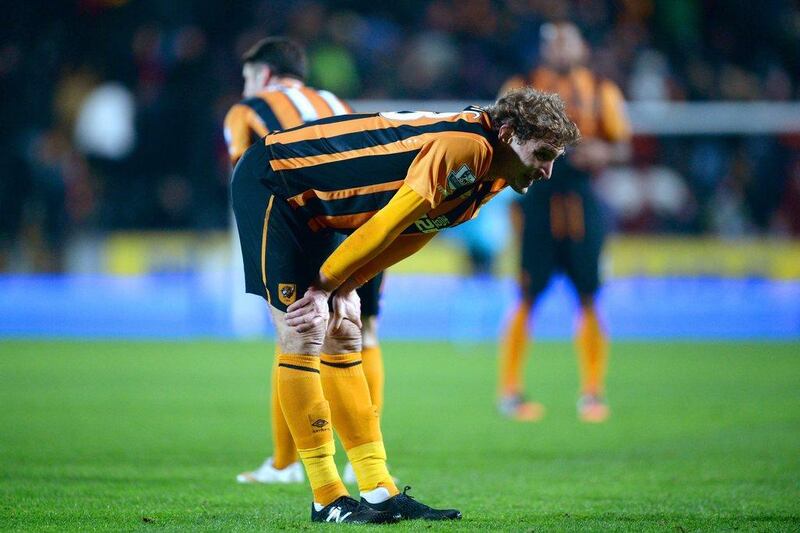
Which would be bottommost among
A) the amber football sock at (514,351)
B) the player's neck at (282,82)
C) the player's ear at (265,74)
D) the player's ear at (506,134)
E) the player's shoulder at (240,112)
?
the amber football sock at (514,351)

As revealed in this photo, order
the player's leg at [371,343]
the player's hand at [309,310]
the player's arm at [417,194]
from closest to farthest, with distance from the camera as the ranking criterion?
the player's arm at [417,194], the player's hand at [309,310], the player's leg at [371,343]

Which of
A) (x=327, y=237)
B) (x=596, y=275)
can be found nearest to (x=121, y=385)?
(x=596, y=275)

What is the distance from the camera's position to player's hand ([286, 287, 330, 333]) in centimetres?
405

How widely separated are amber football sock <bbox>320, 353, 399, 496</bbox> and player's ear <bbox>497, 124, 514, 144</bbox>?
1042mm

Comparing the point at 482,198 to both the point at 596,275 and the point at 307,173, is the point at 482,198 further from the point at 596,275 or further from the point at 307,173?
the point at 596,275

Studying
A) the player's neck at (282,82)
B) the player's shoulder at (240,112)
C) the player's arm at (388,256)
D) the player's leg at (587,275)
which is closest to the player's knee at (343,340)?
the player's arm at (388,256)

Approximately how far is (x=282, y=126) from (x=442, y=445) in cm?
215

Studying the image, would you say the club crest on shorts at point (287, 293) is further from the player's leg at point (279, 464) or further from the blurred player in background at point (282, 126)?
the player's leg at point (279, 464)

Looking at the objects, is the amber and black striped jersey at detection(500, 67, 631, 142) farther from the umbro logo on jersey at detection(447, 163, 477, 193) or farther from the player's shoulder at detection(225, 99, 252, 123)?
the umbro logo on jersey at detection(447, 163, 477, 193)

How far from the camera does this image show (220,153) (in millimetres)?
14562

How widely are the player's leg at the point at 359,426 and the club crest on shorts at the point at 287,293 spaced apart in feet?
0.96

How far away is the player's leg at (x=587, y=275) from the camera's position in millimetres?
7809

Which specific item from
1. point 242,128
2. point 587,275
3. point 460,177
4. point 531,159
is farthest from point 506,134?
point 587,275

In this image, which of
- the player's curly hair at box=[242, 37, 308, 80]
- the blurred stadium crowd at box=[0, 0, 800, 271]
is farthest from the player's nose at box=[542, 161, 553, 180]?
the blurred stadium crowd at box=[0, 0, 800, 271]
